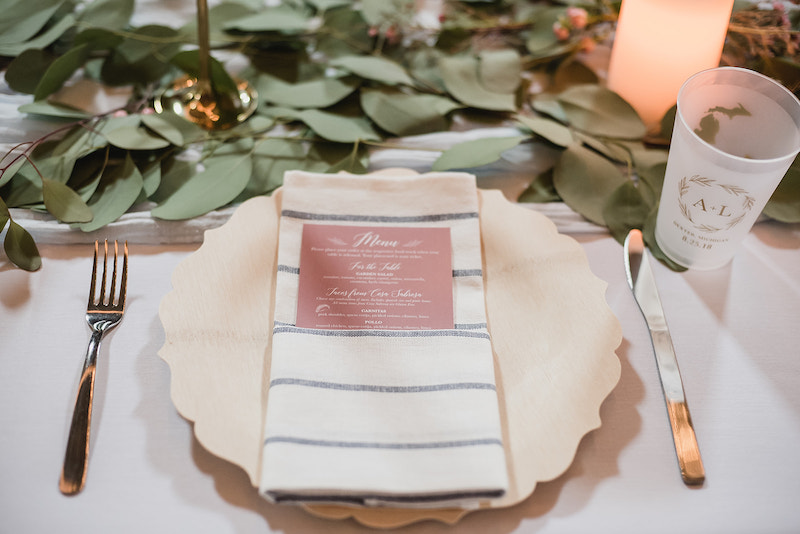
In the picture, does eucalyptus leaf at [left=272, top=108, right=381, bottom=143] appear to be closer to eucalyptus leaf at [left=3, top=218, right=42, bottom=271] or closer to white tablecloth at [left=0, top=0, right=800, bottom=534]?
white tablecloth at [left=0, top=0, right=800, bottom=534]

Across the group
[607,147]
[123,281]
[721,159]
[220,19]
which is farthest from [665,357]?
[220,19]

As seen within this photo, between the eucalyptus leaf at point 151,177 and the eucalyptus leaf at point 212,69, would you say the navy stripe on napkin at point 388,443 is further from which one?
the eucalyptus leaf at point 212,69

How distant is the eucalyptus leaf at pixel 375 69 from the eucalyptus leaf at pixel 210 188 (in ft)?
0.59

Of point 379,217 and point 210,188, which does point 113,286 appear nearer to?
point 210,188

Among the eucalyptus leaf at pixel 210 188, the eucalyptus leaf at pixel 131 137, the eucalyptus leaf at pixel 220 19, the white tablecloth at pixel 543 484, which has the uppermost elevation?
the eucalyptus leaf at pixel 220 19

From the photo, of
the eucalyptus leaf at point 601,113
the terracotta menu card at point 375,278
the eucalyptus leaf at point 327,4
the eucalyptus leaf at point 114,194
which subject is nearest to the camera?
the terracotta menu card at point 375,278

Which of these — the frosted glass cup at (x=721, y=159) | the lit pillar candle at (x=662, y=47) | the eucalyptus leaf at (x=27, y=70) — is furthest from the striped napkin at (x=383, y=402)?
the eucalyptus leaf at (x=27, y=70)

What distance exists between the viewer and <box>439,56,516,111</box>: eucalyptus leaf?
810 mm

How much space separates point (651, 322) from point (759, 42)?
1.53 ft

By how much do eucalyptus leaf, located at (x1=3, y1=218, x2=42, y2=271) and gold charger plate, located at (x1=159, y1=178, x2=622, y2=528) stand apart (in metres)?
0.17

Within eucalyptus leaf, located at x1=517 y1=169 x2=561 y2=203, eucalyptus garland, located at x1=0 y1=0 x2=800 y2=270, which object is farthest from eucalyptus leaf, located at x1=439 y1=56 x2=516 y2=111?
eucalyptus leaf, located at x1=517 y1=169 x2=561 y2=203

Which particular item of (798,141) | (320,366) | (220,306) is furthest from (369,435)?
(798,141)

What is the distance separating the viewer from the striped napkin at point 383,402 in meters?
0.46

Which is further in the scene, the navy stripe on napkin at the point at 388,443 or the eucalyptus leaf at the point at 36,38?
the eucalyptus leaf at the point at 36,38
